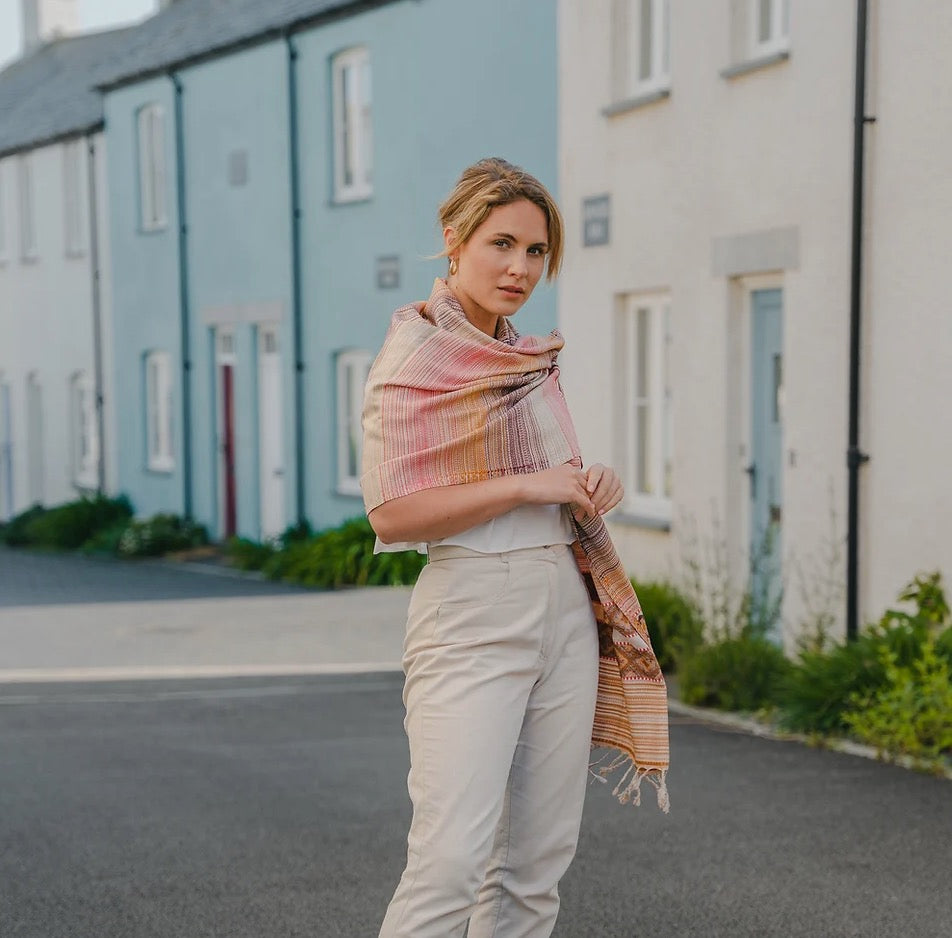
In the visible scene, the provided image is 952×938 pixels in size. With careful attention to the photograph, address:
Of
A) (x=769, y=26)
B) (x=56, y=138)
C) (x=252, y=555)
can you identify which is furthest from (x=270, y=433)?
(x=769, y=26)

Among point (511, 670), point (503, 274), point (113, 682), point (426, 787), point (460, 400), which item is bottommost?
point (113, 682)

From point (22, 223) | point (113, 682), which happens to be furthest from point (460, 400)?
point (22, 223)

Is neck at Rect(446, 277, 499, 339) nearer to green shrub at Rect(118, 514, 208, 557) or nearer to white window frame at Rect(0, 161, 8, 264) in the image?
green shrub at Rect(118, 514, 208, 557)

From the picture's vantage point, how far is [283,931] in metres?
5.60

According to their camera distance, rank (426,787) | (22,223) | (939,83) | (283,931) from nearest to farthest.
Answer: (426,787) < (283,931) < (939,83) < (22,223)

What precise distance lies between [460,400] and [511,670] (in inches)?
22.9

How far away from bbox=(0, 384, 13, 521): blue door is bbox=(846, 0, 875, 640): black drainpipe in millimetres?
24010

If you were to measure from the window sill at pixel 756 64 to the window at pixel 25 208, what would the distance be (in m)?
20.7

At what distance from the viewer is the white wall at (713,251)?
1095 centimetres

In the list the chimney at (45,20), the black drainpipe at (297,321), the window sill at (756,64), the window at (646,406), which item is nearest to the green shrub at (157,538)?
the black drainpipe at (297,321)

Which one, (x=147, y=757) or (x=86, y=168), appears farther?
(x=86, y=168)

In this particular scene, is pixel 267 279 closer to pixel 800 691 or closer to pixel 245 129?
pixel 245 129

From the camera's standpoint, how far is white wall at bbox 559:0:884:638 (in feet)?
35.9

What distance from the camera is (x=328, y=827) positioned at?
714cm
